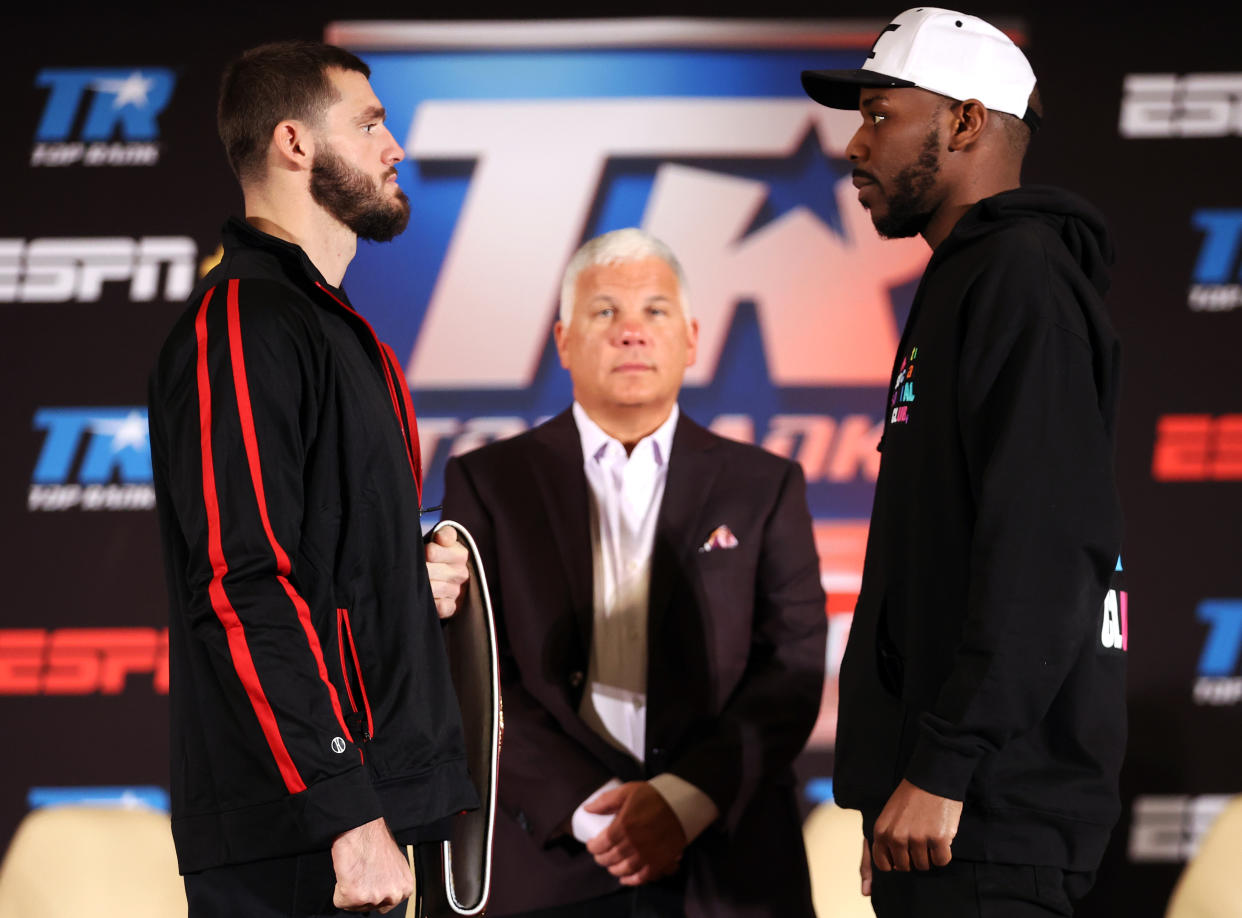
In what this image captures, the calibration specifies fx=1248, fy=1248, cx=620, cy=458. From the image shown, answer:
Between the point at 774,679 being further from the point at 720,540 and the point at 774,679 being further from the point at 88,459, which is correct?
the point at 88,459

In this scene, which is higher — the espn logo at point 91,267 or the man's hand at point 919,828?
the espn logo at point 91,267

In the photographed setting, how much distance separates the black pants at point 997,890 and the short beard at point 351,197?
4.13 ft

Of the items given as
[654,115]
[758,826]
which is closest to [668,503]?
[758,826]

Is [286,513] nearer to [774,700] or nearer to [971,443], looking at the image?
[971,443]

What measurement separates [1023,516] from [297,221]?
1.14 metres

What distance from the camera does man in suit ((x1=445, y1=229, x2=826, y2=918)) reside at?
2625 millimetres

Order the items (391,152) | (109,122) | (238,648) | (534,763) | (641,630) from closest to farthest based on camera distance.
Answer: (238,648), (391,152), (534,763), (641,630), (109,122)

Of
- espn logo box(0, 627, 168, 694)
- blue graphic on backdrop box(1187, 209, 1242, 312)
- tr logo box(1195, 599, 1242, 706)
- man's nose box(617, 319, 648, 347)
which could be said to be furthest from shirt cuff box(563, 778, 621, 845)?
blue graphic on backdrop box(1187, 209, 1242, 312)

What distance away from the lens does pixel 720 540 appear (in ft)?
9.14

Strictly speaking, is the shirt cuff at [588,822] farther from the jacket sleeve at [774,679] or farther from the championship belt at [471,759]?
the championship belt at [471,759]

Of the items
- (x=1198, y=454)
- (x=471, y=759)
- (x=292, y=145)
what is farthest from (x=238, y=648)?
(x=1198, y=454)

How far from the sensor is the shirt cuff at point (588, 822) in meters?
2.61

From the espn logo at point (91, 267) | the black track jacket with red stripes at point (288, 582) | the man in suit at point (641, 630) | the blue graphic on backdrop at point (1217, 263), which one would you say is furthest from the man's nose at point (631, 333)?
the blue graphic on backdrop at point (1217, 263)

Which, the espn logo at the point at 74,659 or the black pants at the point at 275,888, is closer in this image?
the black pants at the point at 275,888
